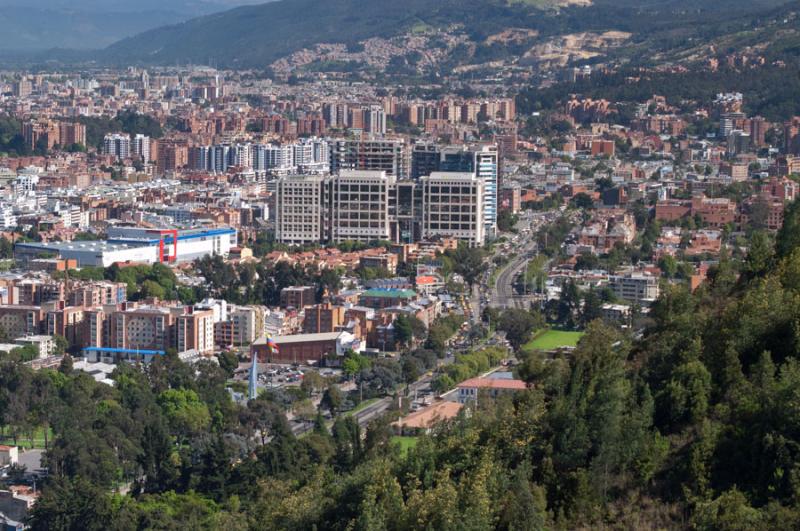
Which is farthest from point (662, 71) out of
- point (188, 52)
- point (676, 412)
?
point (188, 52)

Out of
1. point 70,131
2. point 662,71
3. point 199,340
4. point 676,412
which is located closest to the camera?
point 676,412

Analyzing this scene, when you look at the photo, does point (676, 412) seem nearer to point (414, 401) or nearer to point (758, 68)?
point (414, 401)

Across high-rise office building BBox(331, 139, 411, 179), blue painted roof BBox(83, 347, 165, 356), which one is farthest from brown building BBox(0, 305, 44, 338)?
high-rise office building BBox(331, 139, 411, 179)

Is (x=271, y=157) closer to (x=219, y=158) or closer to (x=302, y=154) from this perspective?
(x=302, y=154)

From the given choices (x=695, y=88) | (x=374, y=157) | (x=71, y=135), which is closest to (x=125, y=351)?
(x=374, y=157)

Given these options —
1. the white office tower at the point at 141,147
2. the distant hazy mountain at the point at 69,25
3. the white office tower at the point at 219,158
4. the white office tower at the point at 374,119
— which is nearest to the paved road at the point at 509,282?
the white office tower at the point at 219,158

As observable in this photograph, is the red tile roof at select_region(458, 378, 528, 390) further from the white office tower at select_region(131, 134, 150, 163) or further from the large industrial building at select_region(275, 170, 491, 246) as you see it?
the white office tower at select_region(131, 134, 150, 163)

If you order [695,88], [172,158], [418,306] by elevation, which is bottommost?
[418,306]
